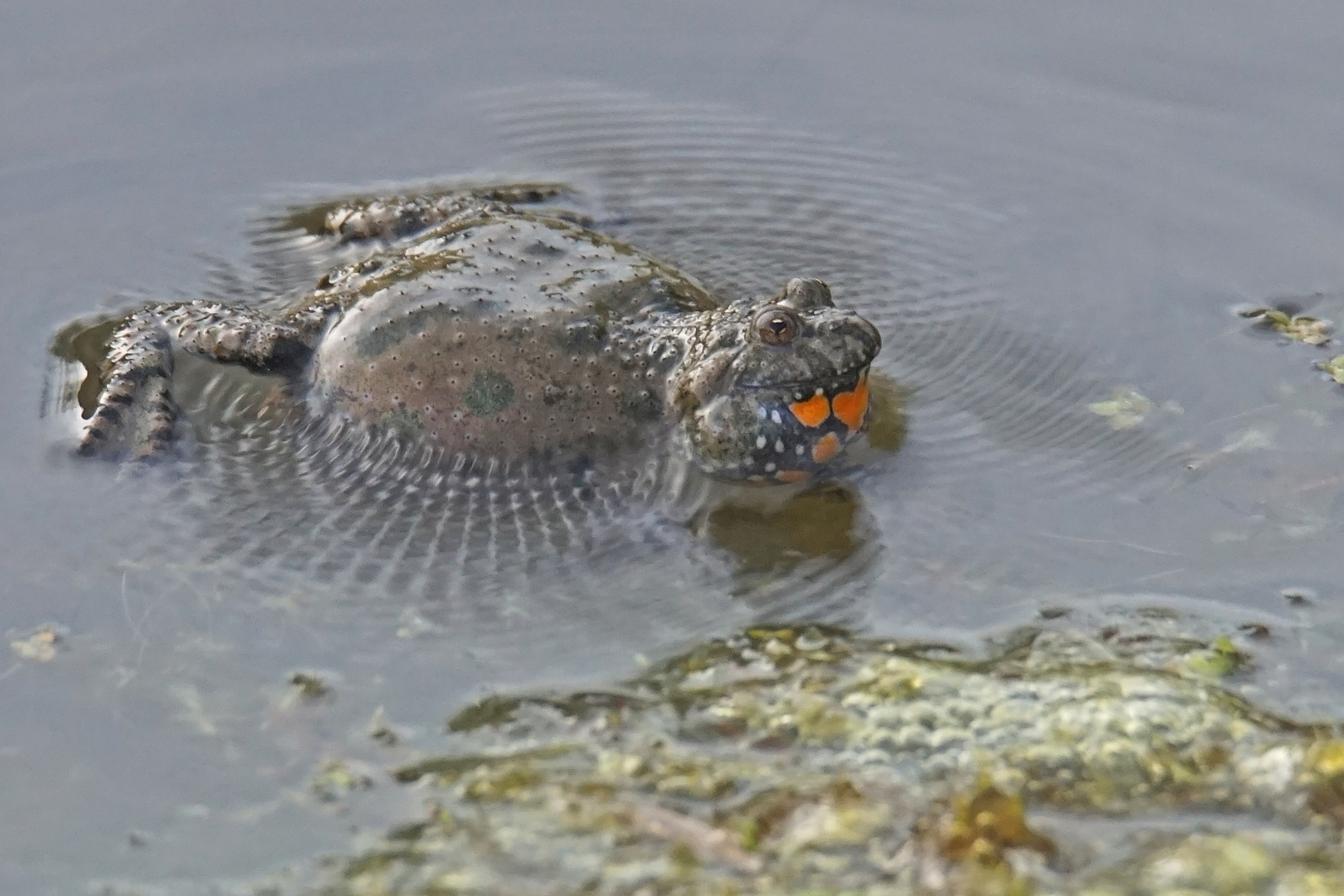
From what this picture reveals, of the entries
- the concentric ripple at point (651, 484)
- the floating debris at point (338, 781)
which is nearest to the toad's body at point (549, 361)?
the concentric ripple at point (651, 484)

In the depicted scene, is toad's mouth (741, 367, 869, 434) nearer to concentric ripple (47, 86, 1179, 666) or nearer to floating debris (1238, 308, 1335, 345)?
concentric ripple (47, 86, 1179, 666)

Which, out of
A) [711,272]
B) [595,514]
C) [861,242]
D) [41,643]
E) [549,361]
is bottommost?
[41,643]

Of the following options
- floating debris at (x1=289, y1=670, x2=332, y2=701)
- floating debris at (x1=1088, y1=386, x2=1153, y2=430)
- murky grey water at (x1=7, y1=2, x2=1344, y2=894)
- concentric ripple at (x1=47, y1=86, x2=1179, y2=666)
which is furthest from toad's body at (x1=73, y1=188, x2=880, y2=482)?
floating debris at (x1=289, y1=670, x2=332, y2=701)

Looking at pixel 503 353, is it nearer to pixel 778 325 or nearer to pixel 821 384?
pixel 778 325

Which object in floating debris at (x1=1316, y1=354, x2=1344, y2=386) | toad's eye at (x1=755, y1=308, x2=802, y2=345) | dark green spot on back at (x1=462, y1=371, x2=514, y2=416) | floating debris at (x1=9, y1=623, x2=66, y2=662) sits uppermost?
toad's eye at (x1=755, y1=308, x2=802, y2=345)

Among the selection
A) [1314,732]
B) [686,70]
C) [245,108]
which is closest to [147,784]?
[1314,732]

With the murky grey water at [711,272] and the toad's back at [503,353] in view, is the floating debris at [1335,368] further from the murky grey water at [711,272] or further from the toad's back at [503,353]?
the toad's back at [503,353]

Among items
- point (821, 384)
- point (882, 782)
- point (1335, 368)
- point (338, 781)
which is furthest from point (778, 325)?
point (1335, 368)
